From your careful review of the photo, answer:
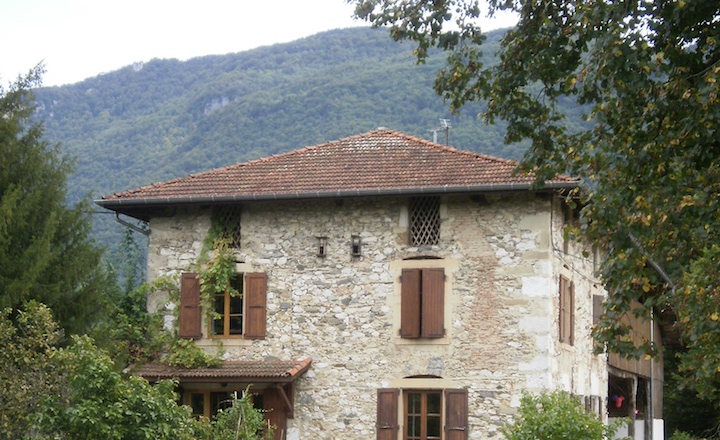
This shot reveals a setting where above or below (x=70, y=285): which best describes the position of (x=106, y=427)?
below

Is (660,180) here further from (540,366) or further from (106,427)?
(540,366)

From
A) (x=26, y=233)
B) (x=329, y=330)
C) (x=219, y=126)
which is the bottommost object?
(x=329, y=330)

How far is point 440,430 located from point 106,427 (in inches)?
324

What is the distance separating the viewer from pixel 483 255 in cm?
2162

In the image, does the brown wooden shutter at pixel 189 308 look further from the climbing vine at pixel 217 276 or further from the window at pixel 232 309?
the climbing vine at pixel 217 276

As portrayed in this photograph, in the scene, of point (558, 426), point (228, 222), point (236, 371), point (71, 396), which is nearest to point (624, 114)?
point (558, 426)

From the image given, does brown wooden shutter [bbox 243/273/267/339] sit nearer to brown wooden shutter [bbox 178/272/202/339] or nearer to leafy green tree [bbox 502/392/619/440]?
brown wooden shutter [bbox 178/272/202/339]

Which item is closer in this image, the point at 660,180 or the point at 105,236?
the point at 660,180

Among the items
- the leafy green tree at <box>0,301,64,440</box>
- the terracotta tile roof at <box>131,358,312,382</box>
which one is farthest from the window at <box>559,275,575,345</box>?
the leafy green tree at <box>0,301,64,440</box>

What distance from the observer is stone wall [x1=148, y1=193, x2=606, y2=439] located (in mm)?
21297

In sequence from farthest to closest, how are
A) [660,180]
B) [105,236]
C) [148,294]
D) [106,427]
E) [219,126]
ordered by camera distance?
1. [219,126]
2. [105,236]
3. [148,294]
4. [106,427]
5. [660,180]

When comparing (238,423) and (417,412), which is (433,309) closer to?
(417,412)

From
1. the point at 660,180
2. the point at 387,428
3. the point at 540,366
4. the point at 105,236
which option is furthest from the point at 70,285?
the point at 105,236

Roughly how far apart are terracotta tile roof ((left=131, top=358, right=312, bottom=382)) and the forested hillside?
22.6 meters
